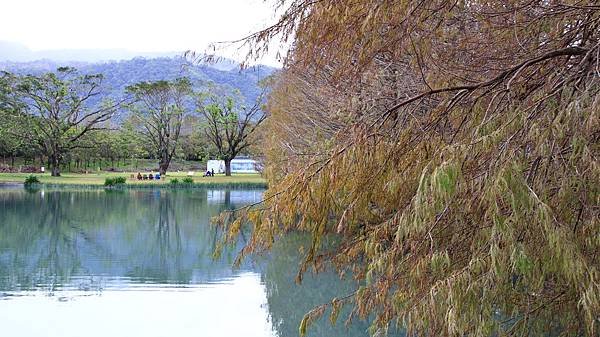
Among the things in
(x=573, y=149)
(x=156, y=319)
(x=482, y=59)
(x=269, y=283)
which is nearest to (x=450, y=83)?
(x=482, y=59)

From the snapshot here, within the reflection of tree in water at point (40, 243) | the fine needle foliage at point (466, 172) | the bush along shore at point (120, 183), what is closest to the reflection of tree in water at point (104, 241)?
the reflection of tree in water at point (40, 243)

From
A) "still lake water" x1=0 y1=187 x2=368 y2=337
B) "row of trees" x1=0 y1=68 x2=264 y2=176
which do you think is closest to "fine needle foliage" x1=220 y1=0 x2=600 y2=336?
"still lake water" x1=0 y1=187 x2=368 y2=337

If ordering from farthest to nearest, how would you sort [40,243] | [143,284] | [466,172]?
[40,243]
[143,284]
[466,172]

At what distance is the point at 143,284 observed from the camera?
9922 millimetres

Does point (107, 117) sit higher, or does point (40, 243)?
point (107, 117)

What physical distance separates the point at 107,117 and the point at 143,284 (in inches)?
1320

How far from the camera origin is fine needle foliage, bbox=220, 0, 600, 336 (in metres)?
2.07

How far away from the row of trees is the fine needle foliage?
33824 mm

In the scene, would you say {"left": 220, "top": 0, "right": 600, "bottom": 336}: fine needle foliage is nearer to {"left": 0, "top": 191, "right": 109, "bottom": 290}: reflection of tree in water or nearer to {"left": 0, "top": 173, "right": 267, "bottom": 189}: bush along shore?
{"left": 0, "top": 191, "right": 109, "bottom": 290}: reflection of tree in water

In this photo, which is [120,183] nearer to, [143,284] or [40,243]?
[40,243]

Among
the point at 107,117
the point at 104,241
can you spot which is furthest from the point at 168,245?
the point at 107,117

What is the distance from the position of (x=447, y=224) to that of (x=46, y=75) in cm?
3837

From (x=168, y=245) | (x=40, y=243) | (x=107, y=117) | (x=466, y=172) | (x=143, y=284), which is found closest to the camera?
(x=466, y=172)

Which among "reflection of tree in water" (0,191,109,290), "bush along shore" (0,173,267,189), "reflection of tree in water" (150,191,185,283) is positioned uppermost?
"bush along shore" (0,173,267,189)
